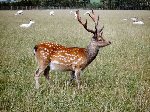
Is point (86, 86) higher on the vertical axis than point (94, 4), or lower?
lower

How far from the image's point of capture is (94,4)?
320ft

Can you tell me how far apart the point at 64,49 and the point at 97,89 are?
3.97 ft

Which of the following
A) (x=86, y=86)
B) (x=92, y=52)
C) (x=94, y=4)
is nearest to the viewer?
(x=86, y=86)

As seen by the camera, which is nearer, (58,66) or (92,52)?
(58,66)

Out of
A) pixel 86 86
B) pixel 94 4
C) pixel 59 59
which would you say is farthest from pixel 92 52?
pixel 94 4

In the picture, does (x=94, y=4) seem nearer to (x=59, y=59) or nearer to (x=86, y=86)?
(x=59, y=59)

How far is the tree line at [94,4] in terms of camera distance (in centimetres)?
8411

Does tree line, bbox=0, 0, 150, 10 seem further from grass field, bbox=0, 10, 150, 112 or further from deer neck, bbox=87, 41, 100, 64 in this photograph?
deer neck, bbox=87, 41, 100, 64

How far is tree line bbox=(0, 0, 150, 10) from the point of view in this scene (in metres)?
84.1

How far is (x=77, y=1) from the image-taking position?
336 ft

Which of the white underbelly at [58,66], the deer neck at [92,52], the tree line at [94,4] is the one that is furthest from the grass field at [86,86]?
the tree line at [94,4]

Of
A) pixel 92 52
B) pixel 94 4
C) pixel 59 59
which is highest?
pixel 94 4

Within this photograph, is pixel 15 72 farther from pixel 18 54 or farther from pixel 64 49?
pixel 18 54

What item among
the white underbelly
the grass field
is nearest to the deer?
the white underbelly
